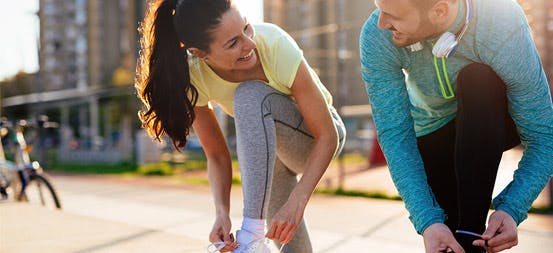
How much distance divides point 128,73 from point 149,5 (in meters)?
35.5

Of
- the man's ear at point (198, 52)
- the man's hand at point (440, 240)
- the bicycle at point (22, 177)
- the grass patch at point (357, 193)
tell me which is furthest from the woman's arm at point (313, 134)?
the grass patch at point (357, 193)

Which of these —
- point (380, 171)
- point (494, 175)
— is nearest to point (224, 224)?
point (494, 175)

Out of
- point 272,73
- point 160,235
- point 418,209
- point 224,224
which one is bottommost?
point 160,235

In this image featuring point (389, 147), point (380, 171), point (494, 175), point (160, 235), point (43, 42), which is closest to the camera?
point (494, 175)

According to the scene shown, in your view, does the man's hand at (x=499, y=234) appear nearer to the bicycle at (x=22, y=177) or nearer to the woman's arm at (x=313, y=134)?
the woman's arm at (x=313, y=134)

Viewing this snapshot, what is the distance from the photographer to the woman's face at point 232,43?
56.0 inches

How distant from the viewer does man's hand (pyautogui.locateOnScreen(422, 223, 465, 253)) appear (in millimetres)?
1093

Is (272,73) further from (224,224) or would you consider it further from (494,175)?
(494,175)

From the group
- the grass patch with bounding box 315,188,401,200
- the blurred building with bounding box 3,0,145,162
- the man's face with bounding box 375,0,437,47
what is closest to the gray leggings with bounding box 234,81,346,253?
the man's face with bounding box 375,0,437,47

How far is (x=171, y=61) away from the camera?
61.1 inches

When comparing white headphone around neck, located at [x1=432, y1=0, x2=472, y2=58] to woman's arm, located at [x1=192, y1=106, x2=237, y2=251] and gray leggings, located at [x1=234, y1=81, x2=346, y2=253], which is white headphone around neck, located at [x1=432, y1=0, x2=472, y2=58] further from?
woman's arm, located at [x1=192, y1=106, x2=237, y2=251]

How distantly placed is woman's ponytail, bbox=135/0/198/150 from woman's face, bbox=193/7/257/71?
0.28ft

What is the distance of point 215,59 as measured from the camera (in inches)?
59.1

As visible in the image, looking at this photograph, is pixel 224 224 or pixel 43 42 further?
pixel 43 42
